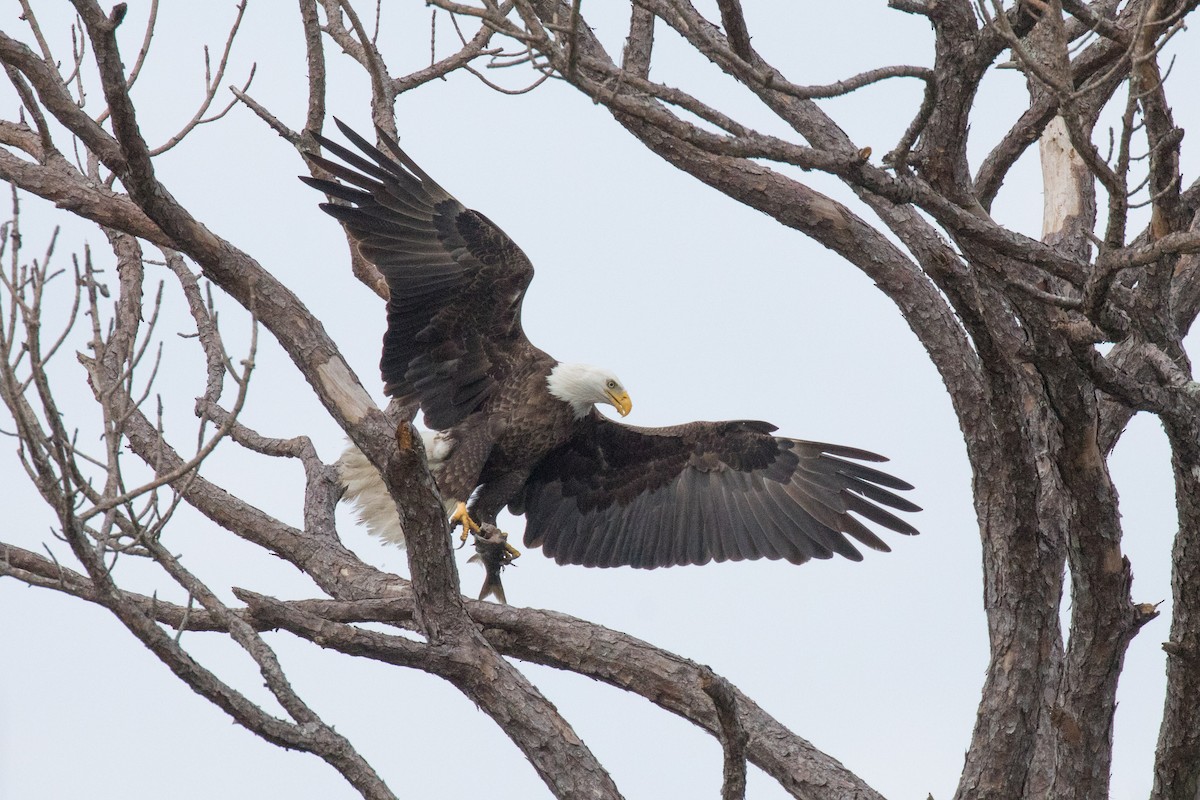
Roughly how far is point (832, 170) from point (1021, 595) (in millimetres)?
1709

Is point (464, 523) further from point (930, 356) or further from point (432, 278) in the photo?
point (930, 356)

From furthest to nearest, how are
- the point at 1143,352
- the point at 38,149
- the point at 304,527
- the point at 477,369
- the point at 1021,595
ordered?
the point at 477,369
the point at 304,527
the point at 38,149
the point at 1021,595
the point at 1143,352

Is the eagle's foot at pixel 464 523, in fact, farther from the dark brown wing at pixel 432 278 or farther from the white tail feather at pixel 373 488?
the dark brown wing at pixel 432 278

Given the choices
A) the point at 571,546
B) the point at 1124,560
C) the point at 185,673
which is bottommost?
the point at 185,673

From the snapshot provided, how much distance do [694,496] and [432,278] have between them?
1975mm

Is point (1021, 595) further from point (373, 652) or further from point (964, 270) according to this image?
point (373, 652)

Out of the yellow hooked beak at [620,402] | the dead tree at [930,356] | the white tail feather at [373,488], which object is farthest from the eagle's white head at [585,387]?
the dead tree at [930,356]

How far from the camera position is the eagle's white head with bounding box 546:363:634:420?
6.45 meters

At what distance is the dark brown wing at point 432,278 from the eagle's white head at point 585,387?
21 cm

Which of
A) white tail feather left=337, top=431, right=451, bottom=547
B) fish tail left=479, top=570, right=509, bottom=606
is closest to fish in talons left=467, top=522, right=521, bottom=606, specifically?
fish tail left=479, top=570, right=509, bottom=606

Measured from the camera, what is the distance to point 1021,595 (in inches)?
165

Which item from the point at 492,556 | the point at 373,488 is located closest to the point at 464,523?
the point at 492,556

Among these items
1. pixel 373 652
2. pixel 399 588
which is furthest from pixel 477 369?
pixel 373 652

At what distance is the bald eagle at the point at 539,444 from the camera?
578 centimetres
